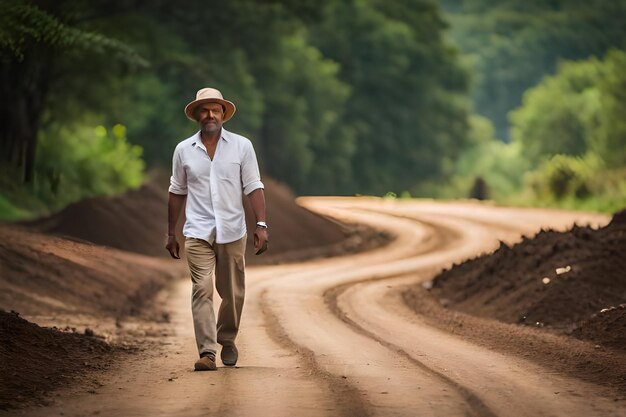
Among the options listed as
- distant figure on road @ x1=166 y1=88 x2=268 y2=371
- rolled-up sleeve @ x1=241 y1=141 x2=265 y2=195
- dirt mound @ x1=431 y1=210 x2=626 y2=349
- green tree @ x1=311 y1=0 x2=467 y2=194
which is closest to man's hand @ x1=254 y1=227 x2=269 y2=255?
distant figure on road @ x1=166 y1=88 x2=268 y2=371

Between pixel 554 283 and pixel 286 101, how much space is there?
36.7 metres

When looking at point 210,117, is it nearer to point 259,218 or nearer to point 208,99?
point 208,99

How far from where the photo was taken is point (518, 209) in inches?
1823

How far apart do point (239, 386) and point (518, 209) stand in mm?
37341

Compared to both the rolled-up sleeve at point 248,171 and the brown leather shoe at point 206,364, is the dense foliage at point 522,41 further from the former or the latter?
the brown leather shoe at point 206,364

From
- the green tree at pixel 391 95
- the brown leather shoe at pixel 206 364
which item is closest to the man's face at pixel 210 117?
the brown leather shoe at pixel 206 364

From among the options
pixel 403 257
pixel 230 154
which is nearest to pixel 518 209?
pixel 403 257

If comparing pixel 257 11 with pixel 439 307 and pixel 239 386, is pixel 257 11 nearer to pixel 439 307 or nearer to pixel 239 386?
pixel 439 307

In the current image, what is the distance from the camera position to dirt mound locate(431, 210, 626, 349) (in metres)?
16.4

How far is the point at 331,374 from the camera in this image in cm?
1055

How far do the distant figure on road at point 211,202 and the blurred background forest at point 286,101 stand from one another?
6.99 meters

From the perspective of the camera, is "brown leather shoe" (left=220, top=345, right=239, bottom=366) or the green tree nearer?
"brown leather shoe" (left=220, top=345, right=239, bottom=366)

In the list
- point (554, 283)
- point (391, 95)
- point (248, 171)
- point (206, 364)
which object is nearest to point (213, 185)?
point (248, 171)

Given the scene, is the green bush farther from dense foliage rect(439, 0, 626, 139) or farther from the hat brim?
dense foliage rect(439, 0, 626, 139)
